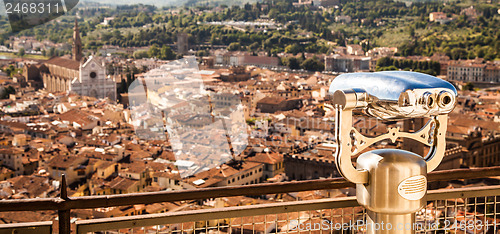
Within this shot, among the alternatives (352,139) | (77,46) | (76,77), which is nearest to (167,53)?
(77,46)

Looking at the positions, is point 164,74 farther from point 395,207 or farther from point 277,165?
A: point 395,207

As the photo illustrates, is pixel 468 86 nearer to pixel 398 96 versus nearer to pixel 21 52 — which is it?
pixel 21 52

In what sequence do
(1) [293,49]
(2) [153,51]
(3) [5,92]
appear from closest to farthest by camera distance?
(3) [5,92], (2) [153,51], (1) [293,49]

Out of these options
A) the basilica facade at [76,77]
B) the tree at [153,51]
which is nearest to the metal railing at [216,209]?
the basilica facade at [76,77]

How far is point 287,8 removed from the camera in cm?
3362

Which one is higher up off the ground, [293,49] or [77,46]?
[77,46]

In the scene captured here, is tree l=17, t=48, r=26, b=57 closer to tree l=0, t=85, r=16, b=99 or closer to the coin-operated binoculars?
tree l=0, t=85, r=16, b=99

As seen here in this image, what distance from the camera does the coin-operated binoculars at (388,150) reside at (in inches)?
19.5

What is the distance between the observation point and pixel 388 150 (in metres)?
0.53

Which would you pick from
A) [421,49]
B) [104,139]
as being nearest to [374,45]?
[421,49]

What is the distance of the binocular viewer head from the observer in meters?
0.49

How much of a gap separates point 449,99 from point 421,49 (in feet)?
94.1

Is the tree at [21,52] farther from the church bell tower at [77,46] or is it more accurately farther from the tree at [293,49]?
the tree at [293,49]

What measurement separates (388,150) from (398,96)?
66 mm
